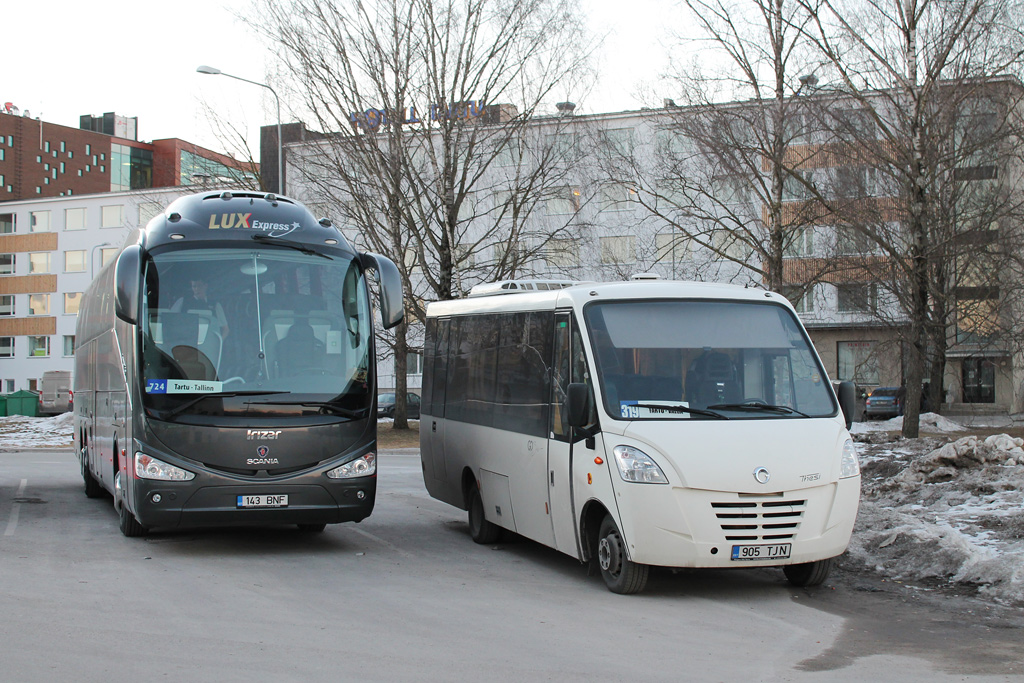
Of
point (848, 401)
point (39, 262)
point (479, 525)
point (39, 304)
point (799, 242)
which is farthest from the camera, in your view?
point (39, 262)

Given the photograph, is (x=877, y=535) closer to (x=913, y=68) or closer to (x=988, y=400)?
(x=913, y=68)

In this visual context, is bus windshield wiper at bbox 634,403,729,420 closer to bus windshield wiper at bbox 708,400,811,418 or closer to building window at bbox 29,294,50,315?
bus windshield wiper at bbox 708,400,811,418

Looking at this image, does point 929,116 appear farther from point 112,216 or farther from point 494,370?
point 112,216

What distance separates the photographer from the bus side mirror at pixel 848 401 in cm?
918

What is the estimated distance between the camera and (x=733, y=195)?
27016 mm

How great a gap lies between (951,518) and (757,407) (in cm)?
333

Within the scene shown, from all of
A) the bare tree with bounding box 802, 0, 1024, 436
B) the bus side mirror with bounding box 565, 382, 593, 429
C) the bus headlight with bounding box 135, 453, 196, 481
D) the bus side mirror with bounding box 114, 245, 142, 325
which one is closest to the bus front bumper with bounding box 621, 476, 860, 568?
the bus side mirror with bounding box 565, 382, 593, 429

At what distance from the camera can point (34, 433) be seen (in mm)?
36438

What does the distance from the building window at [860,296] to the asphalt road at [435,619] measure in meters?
16.3

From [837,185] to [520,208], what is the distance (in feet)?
27.3

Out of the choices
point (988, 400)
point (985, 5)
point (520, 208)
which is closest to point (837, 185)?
point (985, 5)

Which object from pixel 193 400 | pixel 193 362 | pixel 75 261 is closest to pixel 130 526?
pixel 193 400

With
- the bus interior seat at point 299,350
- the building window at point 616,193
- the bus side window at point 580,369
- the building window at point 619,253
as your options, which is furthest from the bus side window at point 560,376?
the building window at point 619,253

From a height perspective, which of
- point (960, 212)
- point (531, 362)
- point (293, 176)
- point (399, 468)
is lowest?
point (399, 468)
